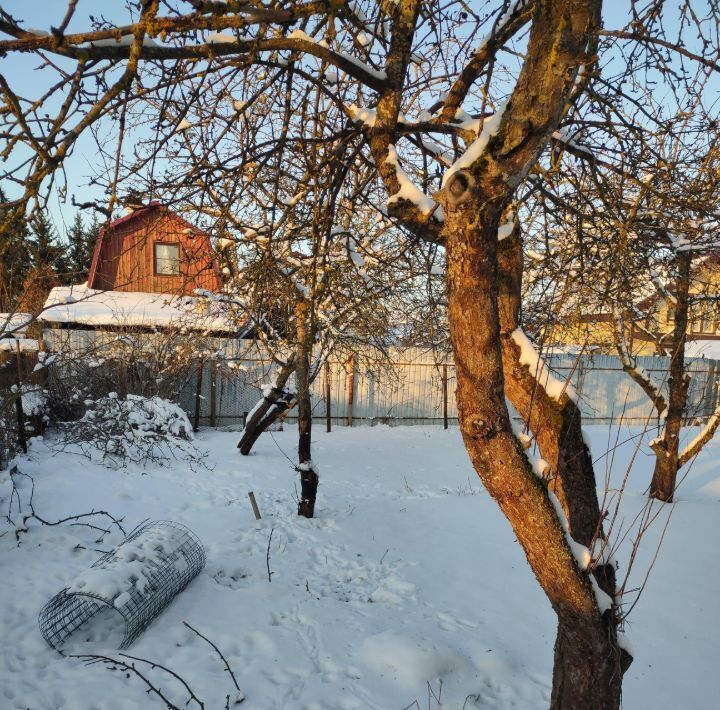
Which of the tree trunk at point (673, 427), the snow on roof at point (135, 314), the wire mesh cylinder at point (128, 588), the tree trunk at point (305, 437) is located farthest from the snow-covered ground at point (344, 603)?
the snow on roof at point (135, 314)

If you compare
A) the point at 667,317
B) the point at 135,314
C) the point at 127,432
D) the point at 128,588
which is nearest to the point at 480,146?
the point at 128,588

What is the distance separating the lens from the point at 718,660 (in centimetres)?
343

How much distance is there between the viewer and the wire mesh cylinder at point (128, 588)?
327cm

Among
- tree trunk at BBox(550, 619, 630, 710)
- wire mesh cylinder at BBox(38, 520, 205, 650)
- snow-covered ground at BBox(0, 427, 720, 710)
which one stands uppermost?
tree trunk at BBox(550, 619, 630, 710)

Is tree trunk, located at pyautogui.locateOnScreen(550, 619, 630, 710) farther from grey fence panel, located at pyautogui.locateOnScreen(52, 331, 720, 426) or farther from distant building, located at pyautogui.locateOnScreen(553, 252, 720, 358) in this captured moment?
grey fence panel, located at pyautogui.locateOnScreen(52, 331, 720, 426)

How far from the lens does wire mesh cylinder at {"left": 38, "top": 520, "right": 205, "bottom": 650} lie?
129 inches

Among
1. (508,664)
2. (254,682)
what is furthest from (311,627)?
(508,664)

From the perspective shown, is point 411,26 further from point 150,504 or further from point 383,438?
point 383,438

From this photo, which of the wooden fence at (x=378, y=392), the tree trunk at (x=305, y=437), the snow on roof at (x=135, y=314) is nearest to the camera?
the tree trunk at (x=305, y=437)

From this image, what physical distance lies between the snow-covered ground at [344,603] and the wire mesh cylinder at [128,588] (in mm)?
115

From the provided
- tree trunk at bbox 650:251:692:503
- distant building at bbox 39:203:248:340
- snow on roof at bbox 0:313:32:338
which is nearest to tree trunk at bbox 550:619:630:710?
snow on roof at bbox 0:313:32:338

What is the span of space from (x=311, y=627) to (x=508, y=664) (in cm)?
144

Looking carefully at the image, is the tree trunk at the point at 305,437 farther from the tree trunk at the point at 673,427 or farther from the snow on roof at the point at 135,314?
the tree trunk at the point at 673,427

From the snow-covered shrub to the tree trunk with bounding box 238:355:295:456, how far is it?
0.87m
